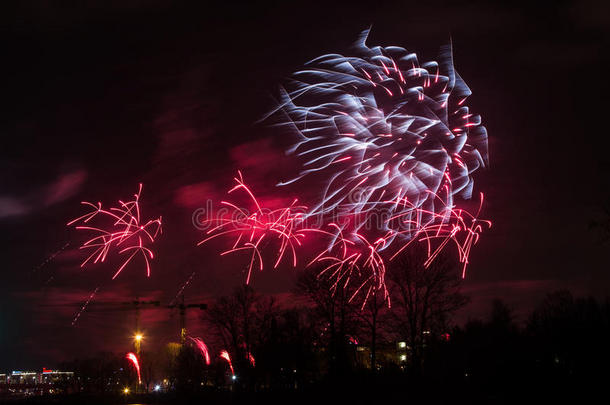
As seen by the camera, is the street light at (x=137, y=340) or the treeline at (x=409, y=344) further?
the street light at (x=137, y=340)

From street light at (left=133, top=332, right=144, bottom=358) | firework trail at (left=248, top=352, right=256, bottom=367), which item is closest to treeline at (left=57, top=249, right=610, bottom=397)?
firework trail at (left=248, top=352, right=256, bottom=367)

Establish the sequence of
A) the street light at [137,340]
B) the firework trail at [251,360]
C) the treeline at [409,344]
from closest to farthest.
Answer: the treeline at [409,344]
the firework trail at [251,360]
the street light at [137,340]

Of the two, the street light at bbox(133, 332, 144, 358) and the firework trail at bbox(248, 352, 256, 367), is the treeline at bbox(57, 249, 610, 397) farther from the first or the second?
the street light at bbox(133, 332, 144, 358)

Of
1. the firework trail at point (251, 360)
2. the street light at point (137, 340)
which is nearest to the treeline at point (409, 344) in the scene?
the firework trail at point (251, 360)

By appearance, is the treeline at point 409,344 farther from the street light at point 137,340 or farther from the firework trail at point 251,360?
the street light at point 137,340

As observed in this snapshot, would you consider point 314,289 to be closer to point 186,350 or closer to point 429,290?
point 429,290

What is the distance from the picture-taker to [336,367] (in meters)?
37.1

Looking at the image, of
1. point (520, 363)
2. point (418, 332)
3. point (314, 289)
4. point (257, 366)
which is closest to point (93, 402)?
point (257, 366)

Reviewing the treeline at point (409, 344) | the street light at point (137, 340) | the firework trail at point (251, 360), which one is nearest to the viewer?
the treeline at point (409, 344)

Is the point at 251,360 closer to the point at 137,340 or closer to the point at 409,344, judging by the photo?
the point at 409,344

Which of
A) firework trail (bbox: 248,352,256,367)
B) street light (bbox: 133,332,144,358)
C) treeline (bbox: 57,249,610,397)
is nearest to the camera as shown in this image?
treeline (bbox: 57,249,610,397)

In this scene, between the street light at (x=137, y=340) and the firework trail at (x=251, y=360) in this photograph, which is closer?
the firework trail at (x=251, y=360)

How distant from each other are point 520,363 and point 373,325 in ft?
49.8

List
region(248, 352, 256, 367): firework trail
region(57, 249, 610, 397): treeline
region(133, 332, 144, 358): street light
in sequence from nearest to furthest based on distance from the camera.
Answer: region(57, 249, 610, 397): treeline < region(248, 352, 256, 367): firework trail < region(133, 332, 144, 358): street light
